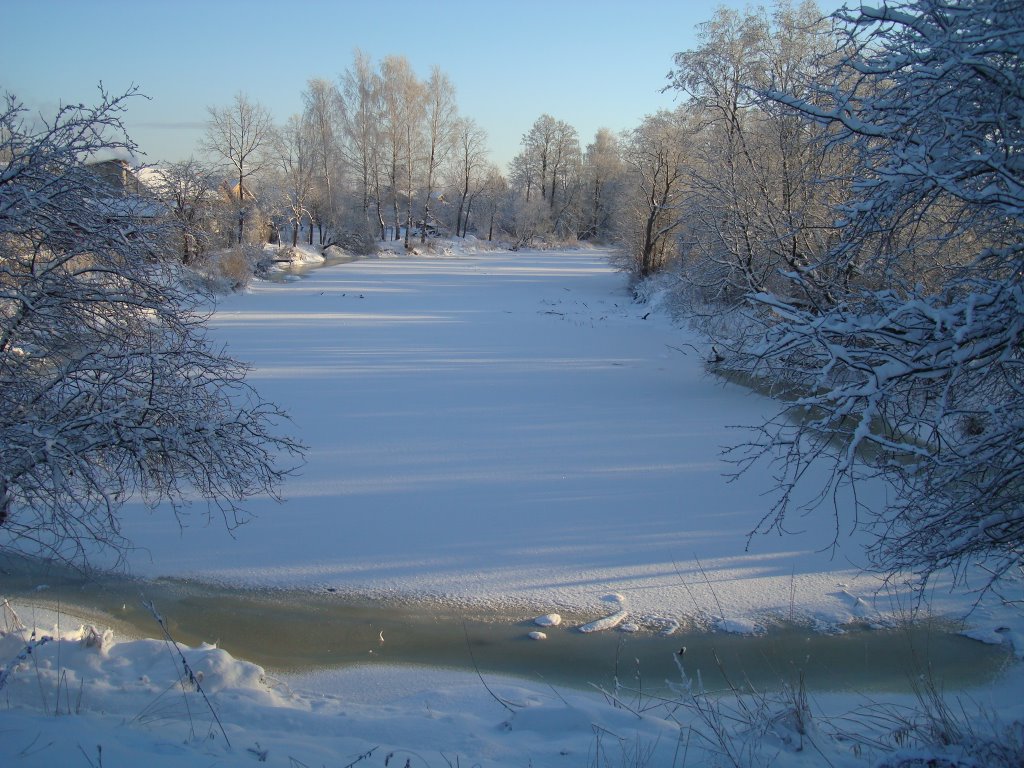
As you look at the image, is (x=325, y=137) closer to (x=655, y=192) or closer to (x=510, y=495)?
(x=655, y=192)

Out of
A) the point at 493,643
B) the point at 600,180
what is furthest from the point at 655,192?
the point at 600,180

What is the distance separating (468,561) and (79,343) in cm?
329

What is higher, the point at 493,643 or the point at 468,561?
the point at 468,561

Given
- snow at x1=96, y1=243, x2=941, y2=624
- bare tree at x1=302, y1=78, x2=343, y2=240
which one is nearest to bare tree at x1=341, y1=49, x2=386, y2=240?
bare tree at x1=302, y1=78, x2=343, y2=240

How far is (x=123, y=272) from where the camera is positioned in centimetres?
404

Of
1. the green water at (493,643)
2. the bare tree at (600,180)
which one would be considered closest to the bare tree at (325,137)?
the bare tree at (600,180)

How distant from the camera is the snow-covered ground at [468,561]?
3164 millimetres

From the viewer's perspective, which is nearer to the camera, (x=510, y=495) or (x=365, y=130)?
(x=510, y=495)

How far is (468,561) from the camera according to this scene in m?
5.96

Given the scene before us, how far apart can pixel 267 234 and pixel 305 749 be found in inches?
1490

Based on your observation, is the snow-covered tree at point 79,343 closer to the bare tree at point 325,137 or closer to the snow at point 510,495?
the snow at point 510,495

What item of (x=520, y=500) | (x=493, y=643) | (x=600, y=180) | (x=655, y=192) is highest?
(x=600, y=180)

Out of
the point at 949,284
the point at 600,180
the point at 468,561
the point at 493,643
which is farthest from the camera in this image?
the point at 600,180

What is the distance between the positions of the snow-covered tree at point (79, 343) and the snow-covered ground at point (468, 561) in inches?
40.6
